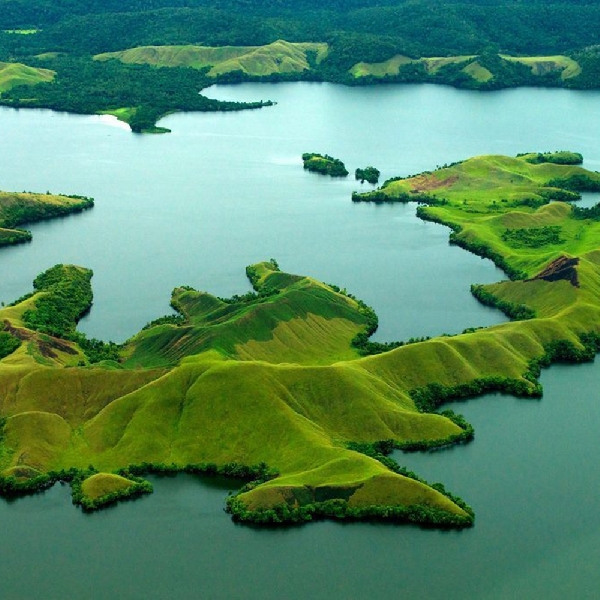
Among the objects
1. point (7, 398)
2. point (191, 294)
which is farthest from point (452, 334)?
point (7, 398)

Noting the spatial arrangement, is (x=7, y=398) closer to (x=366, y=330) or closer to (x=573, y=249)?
(x=366, y=330)

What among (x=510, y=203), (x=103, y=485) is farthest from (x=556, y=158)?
(x=103, y=485)

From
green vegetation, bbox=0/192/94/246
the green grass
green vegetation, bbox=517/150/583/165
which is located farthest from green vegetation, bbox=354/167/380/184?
the green grass

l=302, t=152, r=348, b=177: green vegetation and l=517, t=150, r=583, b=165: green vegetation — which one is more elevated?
l=517, t=150, r=583, b=165: green vegetation

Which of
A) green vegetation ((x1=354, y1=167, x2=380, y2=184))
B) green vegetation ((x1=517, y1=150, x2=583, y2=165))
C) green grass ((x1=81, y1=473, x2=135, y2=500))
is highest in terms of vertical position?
green vegetation ((x1=517, y1=150, x2=583, y2=165))

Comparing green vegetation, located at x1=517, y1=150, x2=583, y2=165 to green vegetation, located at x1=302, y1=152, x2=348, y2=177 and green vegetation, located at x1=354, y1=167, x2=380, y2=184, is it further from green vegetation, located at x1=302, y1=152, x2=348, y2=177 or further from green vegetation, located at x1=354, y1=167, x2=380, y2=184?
green vegetation, located at x1=302, y1=152, x2=348, y2=177

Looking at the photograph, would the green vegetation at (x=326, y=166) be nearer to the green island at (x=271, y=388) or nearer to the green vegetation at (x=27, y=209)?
the green vegetation at (x=27, y=209)

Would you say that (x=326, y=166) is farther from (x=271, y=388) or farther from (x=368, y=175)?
(x=271, y=388)
